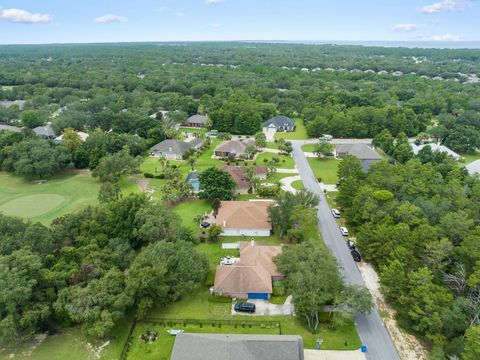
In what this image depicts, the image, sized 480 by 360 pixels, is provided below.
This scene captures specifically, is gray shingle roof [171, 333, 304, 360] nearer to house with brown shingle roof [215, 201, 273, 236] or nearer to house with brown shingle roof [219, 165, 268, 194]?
house with brown shingle roof [215, 201, 273, 236]

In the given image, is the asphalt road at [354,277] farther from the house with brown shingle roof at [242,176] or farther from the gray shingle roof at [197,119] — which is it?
the gray shingle roof at [197,119]

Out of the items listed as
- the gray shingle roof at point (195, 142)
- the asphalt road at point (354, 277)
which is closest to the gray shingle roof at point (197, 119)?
the gray shingle roof at point (195, 142)

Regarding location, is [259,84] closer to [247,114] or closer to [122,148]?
[247,114]

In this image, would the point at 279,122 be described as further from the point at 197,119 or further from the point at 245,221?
the point at 245,221

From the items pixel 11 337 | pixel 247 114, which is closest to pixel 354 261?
pixel 11 337

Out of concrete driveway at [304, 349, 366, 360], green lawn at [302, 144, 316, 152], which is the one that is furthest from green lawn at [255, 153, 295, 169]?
concrete driveway at [304, 349, 366, 360]

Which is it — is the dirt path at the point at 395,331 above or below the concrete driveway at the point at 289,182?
below

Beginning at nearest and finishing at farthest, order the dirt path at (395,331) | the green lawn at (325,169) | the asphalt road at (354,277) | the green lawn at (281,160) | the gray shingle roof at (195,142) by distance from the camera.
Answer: the dirt path at (395,331)
the asphalt road at (354,277)
the green lawn at (325,169)
the green lawn at (281,160)
the gray shingle roof at (195,142)
